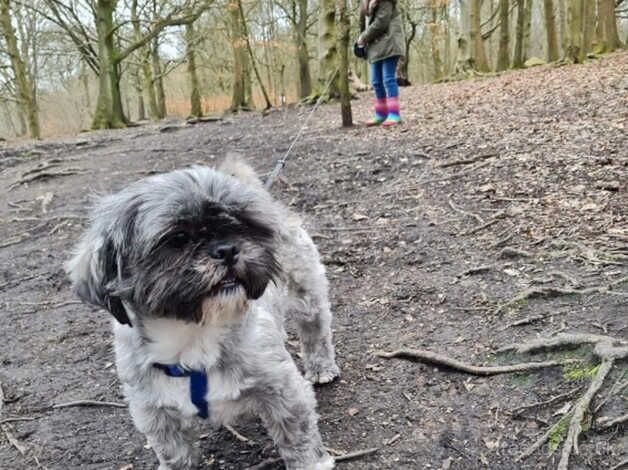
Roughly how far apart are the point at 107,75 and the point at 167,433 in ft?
67.2

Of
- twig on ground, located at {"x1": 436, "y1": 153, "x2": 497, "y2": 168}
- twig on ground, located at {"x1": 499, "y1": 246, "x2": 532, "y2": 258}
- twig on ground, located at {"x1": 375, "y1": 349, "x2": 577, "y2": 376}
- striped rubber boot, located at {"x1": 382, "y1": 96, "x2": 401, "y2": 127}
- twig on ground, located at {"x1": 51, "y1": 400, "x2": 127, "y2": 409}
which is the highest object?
striped rubber boot, located at {"x1": 382, "y1": 96, "x2": 401, "y2": 127}

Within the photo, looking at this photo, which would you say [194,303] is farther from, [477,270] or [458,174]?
[458,174]

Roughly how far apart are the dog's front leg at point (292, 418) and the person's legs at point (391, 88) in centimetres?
870

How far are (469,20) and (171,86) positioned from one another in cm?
3487

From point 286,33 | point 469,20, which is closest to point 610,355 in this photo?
point 469,20

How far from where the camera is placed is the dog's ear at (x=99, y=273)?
2.70 m

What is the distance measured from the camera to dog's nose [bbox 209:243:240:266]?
2541mm

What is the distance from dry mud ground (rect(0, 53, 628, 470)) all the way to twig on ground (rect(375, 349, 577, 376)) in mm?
49

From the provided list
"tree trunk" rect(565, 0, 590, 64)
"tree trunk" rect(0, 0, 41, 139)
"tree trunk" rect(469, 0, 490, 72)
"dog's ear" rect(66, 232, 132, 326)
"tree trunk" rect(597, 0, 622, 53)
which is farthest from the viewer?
"tree trunk" rect(0, 0, 41, 139)

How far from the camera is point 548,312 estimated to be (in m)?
4.20

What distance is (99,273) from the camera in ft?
8.93

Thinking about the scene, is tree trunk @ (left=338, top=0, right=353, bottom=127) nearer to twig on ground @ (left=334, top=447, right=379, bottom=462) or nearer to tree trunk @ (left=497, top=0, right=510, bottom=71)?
twig on ground @ (left=334, top=447, right=379, bottom=462)

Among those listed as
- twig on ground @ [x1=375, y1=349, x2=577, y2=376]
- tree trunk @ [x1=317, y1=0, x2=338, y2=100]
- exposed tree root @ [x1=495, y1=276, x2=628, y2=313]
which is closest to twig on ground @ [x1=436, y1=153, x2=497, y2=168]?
exposed tree root @ [x1=495, y1=276, x2=628, y2=313]

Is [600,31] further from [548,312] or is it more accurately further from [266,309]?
[266,309]
